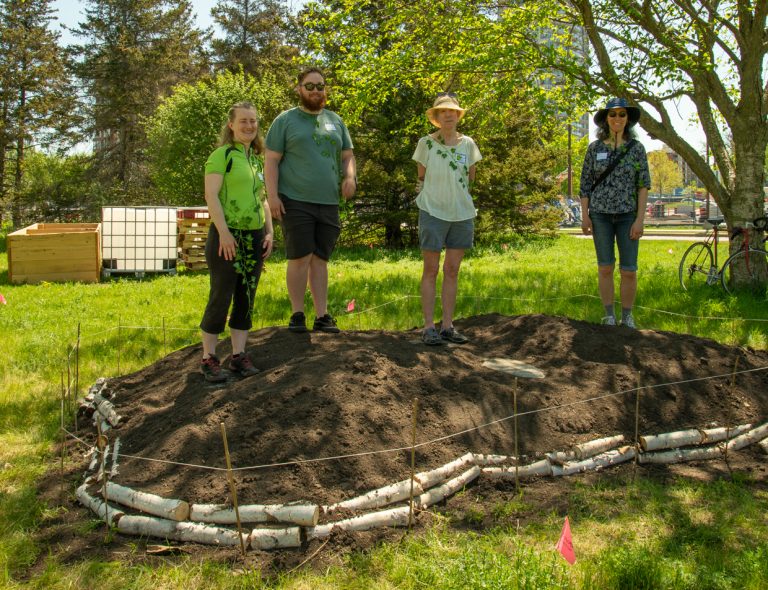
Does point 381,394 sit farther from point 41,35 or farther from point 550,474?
point 41,35

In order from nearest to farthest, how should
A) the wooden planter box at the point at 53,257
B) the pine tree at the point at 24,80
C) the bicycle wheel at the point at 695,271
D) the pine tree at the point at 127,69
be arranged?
the bicycle wheel at the point at 695,271 → the wooden planter box at the point at 53,257 → the pine tree at the point at 24,80 → the pine tree at the point at 127,69

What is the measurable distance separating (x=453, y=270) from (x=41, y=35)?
98.6 ft

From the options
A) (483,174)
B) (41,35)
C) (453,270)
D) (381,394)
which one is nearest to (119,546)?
(381,394)

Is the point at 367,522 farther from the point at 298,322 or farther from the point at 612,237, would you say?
the point at 612,237

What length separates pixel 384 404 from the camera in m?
3.79

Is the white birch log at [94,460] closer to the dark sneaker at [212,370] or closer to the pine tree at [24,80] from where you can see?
the dark sneaker at [212,370]

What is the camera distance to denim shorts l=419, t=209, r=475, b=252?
17.0 ft

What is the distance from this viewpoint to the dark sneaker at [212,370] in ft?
14.3

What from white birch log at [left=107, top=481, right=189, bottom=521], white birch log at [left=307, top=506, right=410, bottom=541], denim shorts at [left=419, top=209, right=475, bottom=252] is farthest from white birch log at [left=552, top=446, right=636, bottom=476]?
denim shorts at [left=419, top=209, right=475, bottom=252]

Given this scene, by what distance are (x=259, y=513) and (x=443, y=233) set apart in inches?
111

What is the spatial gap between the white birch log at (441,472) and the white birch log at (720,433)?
149 cm

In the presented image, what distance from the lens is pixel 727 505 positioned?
326cm

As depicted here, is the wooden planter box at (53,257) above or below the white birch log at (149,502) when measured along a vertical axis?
above

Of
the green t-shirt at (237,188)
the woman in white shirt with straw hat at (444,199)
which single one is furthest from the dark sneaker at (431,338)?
the green t-shirt at (237,188)
